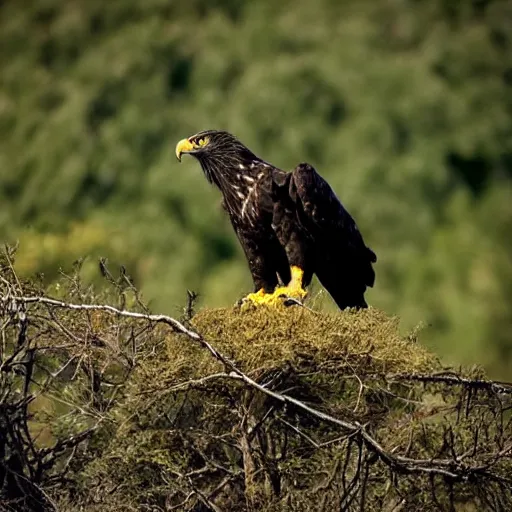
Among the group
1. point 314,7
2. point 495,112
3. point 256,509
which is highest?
point 314,7

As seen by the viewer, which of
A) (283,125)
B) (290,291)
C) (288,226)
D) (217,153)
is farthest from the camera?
(283,125)

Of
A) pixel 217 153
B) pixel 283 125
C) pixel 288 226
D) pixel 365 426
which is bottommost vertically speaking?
pixel 365 426

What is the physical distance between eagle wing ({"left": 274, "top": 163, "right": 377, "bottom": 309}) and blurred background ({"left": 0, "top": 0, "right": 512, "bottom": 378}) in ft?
32.0

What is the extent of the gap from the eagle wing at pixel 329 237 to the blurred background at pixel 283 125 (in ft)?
32.0

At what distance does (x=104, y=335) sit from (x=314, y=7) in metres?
22.6

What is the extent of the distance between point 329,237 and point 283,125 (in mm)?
15467

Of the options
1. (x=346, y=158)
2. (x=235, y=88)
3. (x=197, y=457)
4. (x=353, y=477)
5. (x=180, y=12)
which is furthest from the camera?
(x=180, y=12)

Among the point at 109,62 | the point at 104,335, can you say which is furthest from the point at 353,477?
the point at 109,62

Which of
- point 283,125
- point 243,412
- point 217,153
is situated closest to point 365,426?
point 243,412

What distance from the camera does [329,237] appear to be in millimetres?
6504

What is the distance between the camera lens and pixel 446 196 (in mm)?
22109

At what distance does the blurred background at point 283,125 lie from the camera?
20094mm

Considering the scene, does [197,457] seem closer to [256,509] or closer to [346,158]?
[256,509]

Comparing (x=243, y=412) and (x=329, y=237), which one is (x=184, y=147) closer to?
(x=329, y=237)
